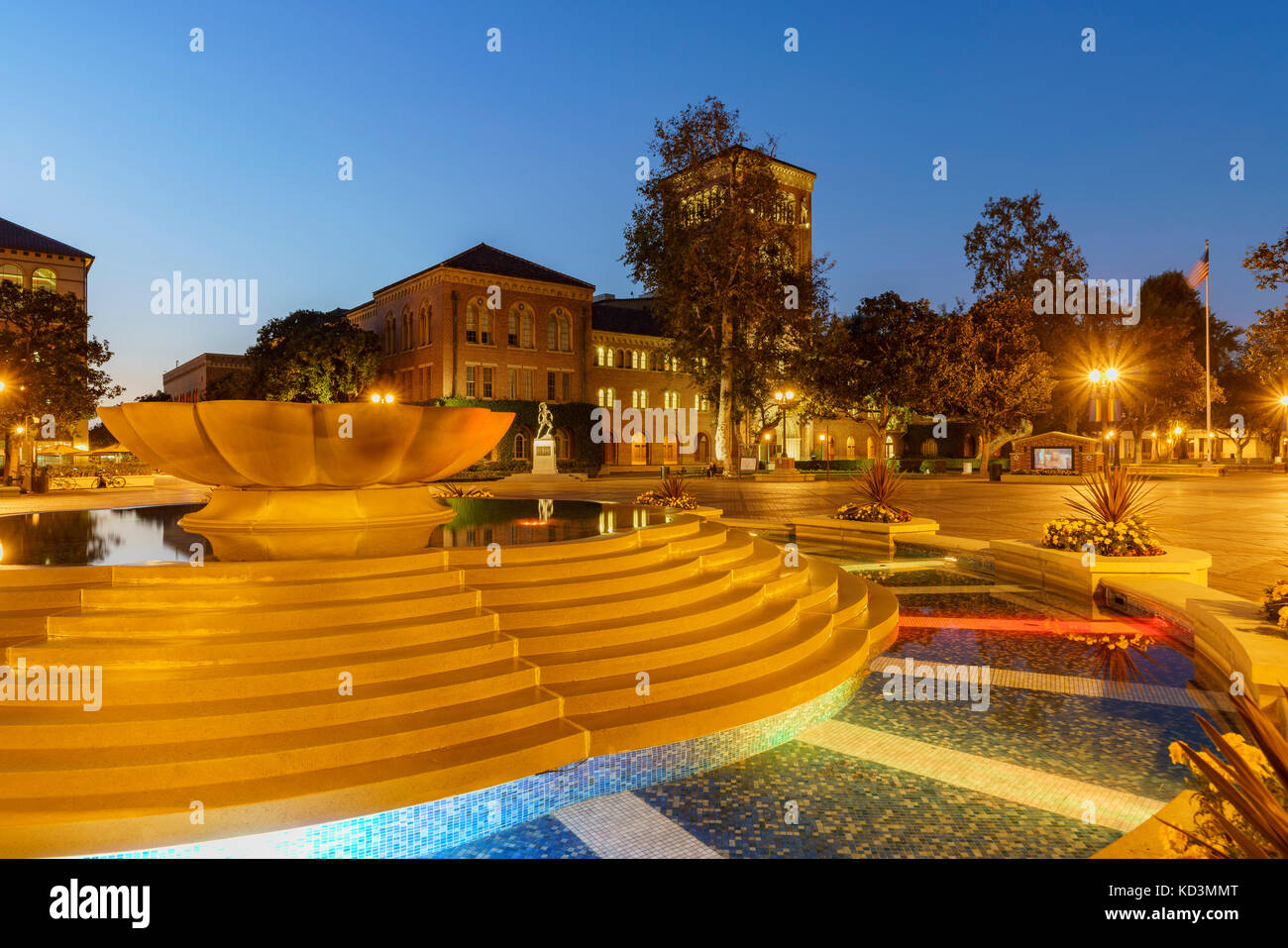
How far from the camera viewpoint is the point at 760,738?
4.77 metres

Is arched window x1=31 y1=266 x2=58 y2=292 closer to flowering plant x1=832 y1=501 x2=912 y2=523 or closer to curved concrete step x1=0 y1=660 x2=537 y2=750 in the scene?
flowering plant x1=832 y1=501 x2=912 y2=523

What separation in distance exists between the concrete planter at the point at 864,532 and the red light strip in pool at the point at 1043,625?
4876mm

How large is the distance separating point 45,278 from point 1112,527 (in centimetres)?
6199

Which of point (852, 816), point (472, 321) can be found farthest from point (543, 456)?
point (852, 816)

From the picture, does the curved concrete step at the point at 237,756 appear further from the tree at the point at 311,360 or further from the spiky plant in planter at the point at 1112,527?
the tree at the point at 311,360

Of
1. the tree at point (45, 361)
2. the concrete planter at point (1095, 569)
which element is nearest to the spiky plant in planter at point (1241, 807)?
the concrete planter at point (1095, 569)

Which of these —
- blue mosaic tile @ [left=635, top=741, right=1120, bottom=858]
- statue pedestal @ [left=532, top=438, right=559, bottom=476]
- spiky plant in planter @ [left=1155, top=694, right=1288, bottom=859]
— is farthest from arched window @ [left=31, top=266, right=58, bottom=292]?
spiky plant in planter @ [left=1155, top=694, right=1288, bottom=859]

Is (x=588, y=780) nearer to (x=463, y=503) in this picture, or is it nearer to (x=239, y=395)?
(x=463, y=503)

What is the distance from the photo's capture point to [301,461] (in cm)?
718

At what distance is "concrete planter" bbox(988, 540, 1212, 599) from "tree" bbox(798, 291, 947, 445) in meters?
30.5

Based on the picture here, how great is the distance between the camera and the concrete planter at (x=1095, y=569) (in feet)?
29.1

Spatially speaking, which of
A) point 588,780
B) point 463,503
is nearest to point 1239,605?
point 588,780

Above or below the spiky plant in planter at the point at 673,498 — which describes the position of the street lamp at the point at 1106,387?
above

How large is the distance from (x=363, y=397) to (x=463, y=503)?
1495 inches
